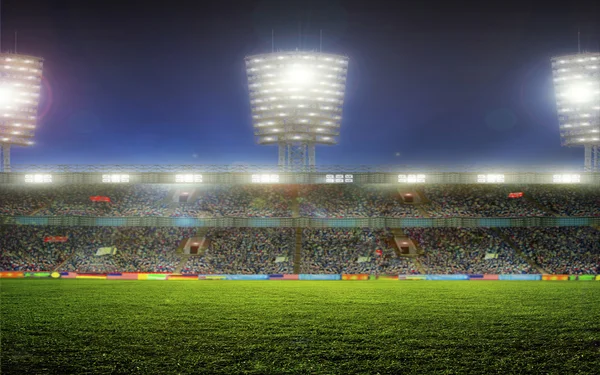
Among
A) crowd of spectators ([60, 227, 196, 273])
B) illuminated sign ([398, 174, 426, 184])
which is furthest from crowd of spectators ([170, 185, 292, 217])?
illuminated sign ([398, 174, 426, 184])

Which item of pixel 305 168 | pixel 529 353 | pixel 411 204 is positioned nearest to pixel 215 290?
pixel 529 353

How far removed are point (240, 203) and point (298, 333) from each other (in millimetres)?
34934

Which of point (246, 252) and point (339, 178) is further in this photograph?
point (339, 178)

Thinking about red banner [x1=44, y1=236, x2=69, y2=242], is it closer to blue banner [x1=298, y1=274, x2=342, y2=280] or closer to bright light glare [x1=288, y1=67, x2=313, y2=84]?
blue banner [x1=298, y1=274, x2=342, y2=280]

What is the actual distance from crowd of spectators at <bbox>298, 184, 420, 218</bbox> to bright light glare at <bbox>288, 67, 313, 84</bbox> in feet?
36.7

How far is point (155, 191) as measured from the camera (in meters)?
52.3

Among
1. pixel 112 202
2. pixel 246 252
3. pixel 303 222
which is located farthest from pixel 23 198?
pixel 303 222

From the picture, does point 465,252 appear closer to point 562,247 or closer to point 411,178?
point 562,247

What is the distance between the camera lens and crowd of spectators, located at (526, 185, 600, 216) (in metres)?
47.5

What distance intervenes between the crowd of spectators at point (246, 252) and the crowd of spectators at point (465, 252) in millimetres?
10869

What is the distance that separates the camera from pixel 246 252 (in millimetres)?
41969

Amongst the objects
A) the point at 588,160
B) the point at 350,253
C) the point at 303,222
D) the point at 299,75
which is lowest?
the point at 350,253

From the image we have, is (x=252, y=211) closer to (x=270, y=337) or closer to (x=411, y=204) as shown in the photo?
(x=411, y=204)

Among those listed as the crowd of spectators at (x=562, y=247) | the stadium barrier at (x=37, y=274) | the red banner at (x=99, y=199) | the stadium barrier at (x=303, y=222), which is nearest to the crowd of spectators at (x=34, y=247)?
the stadium barrier at (x=303, y=222)
